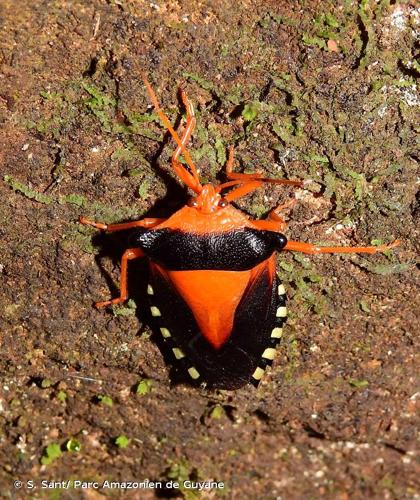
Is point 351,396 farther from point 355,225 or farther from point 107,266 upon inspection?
point 107,266

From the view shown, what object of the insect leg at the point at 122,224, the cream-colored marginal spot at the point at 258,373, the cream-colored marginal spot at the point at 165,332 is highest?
the insect leg at the point at 122,224

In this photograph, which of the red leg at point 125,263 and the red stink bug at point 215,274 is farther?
the red leg at point 125,263

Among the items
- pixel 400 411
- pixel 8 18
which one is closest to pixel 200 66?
pixel 8 18

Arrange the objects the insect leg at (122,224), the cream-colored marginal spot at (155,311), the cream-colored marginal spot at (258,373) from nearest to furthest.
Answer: the insect leg at (122,224)
the cream-colored marginal spot at (155,311)
the cream-colored marginal spot at (258,373)

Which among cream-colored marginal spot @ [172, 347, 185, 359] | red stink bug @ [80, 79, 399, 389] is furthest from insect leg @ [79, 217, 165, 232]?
cream-colored marginal spot @ [172, 347, 185, 359]

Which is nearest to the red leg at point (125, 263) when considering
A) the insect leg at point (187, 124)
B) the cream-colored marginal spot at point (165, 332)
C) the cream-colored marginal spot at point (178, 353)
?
the cream-colored marginal spot at point (165, 332)

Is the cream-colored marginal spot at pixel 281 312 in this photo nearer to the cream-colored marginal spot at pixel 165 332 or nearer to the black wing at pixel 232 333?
the black wing at pixel 232 333

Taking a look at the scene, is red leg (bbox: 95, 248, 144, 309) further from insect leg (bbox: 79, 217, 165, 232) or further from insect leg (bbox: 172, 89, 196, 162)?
insect leg (bbox: 172, 89, 196, 162)
